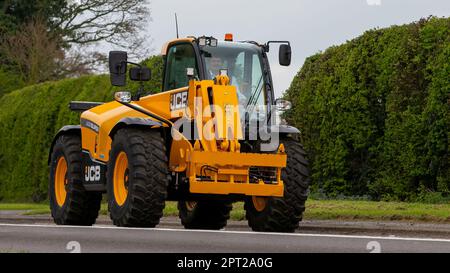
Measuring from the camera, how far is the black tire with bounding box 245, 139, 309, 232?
14.9m

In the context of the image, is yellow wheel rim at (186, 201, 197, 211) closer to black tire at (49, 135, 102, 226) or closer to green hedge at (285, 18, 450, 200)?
black tire at (49, 135, 102, 226)

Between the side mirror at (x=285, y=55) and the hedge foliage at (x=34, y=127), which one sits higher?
the side mirror at (x=285, y=55)

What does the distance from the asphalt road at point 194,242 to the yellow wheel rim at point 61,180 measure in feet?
14.0

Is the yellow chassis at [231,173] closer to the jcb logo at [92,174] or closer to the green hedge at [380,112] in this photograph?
the jcb logo at [92,174]

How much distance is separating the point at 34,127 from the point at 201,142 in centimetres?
2047

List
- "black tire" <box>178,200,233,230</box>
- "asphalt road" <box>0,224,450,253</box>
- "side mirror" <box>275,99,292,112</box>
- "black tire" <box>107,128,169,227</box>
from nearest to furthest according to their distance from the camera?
1. "asphalt road" <box>0,224,450,253</box>
2. "black tire" <box>107,128,169,227</box>
3. "side mirror" <box>275,99,292,112</box>
4. "black tire" <box>178,200,233,230</box>

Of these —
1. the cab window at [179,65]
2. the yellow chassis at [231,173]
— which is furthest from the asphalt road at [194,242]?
the cab window at [179,65]

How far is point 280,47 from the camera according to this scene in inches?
619

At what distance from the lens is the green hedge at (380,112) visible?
20391 millimetres

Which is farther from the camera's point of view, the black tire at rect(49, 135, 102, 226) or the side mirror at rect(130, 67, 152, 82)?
the black tire at rect(49, 135, 102, 226)

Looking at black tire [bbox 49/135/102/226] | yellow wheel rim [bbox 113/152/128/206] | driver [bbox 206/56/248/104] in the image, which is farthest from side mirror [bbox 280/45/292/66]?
black tire [bbox 49/135/102/226]

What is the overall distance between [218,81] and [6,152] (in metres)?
21.7

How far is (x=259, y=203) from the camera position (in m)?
15.4

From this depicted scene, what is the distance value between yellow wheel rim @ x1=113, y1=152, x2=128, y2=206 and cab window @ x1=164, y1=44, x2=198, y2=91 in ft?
4.99
